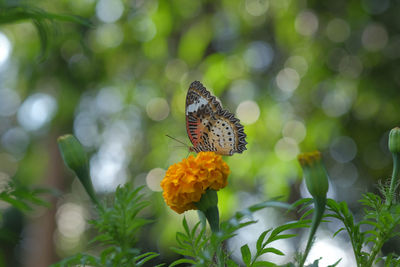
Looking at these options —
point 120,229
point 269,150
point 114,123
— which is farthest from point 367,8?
point 120,229

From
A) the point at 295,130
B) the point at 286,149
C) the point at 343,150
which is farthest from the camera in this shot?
the point at 343,150

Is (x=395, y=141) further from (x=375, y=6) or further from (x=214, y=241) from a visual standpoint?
(x=375, y=6)

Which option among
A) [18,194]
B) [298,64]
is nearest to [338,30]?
[298,64]

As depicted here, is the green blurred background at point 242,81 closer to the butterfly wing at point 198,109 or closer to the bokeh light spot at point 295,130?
the bokeh light spot at point 295,130

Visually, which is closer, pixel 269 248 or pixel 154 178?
pixel 269 248

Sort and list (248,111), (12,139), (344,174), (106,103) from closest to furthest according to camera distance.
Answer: (248,111)
(344,174)
(106,103)
(12,139)

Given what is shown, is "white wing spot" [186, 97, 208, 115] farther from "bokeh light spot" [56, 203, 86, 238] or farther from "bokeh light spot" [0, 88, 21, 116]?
"bokeh light spot" [56, 203, 86, 238]

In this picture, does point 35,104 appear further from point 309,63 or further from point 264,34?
point 309,63
